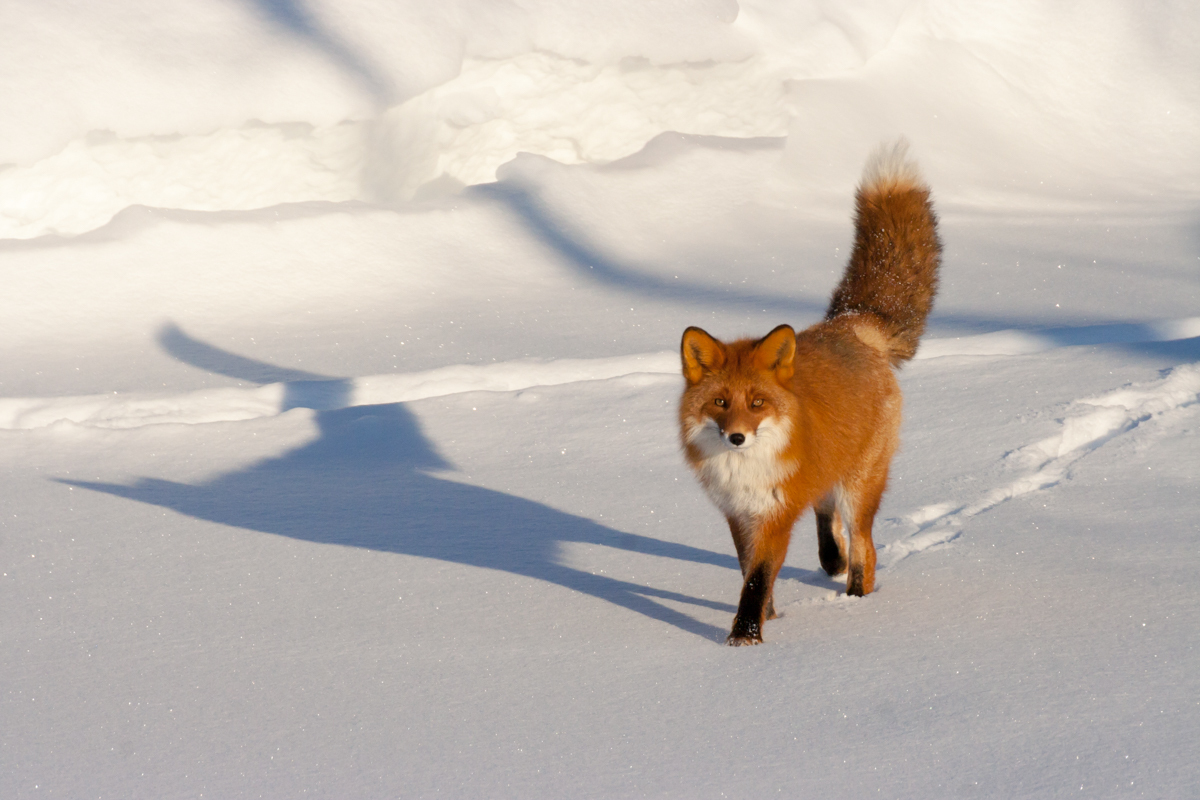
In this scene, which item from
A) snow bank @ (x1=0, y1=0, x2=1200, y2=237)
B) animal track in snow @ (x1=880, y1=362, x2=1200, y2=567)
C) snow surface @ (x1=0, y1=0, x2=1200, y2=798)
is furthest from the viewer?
snow bank @ (x1=0, y1=0, x2=1200, y2=237)

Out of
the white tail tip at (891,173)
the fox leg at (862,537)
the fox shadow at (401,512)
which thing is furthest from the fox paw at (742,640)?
the white tail tip at (891,173)

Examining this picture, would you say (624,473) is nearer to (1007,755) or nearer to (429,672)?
(429,672)

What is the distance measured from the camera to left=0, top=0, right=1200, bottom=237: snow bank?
775cm

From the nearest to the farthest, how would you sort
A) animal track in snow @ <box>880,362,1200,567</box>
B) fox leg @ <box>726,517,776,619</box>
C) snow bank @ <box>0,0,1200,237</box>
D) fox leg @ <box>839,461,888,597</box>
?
fox leg @ <box>726,517,776,619</box> → fox leg @ <box>839,461,888,597</box> → animal track in snow @ <box>880,362,1200,567</box> → snow bank @ <box>0,0,1200,237</box>

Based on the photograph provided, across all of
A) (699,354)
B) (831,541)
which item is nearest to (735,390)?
(699,354)

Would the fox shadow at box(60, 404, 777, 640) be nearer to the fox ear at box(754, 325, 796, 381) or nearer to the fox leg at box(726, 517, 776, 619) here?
the fox leg at box(726, 517, 776, 619)

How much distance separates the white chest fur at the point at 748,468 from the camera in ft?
10.2

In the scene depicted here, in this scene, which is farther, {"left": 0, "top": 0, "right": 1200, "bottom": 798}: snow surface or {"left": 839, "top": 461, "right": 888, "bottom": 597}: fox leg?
{"left": 839, "top": 461, "right": 888, "bottom": 597}: fox leg

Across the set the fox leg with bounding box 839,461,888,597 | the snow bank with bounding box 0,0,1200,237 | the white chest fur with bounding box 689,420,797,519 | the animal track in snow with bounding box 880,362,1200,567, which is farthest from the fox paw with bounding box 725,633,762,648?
the snow bank with bounding box 0,0,1200,237

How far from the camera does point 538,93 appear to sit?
941cm

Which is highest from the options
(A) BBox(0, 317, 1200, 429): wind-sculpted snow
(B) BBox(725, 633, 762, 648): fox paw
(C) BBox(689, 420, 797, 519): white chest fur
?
(C) BBox(689, 420, 797, 519): white chest fur

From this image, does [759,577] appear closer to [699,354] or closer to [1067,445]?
[699,354]

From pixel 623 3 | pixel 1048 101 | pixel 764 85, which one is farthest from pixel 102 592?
pixel 1048 101

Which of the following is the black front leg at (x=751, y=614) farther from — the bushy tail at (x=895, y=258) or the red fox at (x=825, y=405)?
the bushy tail at (x=895, y=258)
